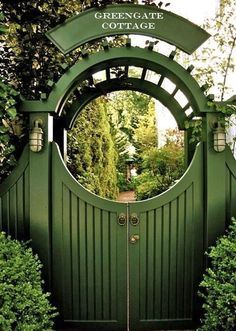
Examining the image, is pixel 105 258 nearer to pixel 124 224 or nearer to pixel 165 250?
pixel 124 224

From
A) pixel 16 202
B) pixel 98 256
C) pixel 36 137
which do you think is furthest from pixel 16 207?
pixel 98 256

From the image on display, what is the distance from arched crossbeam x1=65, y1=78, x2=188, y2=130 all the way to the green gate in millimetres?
1373

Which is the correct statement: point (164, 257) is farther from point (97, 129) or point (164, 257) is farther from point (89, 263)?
point (97, 129)

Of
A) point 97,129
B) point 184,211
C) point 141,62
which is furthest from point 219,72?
point 184,211

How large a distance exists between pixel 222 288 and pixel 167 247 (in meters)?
0.78

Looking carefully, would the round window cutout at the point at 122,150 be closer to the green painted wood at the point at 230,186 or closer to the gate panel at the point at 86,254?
the gate panel at the point at 86,254

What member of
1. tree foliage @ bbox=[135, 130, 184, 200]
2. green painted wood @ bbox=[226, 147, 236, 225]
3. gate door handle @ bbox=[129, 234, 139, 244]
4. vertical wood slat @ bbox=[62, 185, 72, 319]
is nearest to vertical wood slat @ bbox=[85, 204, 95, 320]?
vertical wood slat @ bbox=[62, 185, 72, 319]

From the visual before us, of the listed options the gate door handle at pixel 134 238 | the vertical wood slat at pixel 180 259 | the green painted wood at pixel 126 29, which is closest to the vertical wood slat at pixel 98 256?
the gate door handle at pixel 134 238

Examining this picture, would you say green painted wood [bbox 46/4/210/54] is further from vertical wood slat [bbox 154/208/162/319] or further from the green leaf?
vertical wood slat [bbox 154/208/162/319]

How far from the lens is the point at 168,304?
11.5 ft

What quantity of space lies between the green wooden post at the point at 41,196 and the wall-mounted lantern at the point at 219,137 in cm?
141

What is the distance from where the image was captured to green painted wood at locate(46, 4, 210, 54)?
3418mm

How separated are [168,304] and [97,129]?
5.28 m

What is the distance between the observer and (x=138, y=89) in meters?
4.98
